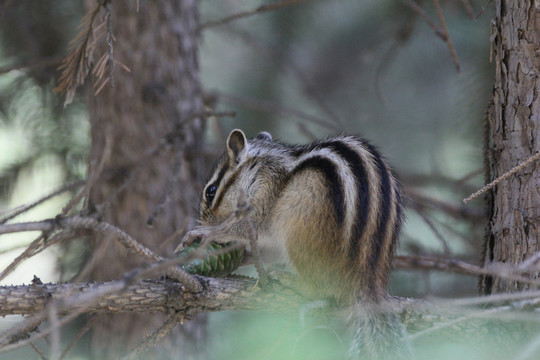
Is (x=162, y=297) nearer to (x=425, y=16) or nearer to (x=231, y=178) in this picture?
(x=231, y=178)

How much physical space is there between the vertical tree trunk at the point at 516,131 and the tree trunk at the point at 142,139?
1.59 meters

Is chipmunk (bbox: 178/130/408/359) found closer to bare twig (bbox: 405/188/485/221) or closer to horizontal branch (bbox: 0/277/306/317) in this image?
horizontal branch (bbox: 0/277/306/317)

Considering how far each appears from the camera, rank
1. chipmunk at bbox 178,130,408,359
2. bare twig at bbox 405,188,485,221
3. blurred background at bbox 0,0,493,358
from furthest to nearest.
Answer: blurred background at bbox 0,0,493,358
bare twig at bbox 405,188,485,221
chipmunk at bbox 178,130,408,359

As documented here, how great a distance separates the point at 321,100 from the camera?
3521 millimetres

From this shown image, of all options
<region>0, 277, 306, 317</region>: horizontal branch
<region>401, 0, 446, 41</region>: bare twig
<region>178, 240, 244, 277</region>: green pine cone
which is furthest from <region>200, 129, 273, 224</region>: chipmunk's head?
<region>401, 0, 446, 41</region>: bare twig

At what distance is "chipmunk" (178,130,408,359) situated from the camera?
7.47 ft

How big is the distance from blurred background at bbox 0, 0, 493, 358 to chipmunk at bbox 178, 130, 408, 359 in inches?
8.7

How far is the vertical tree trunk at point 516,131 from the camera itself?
2.15 metres

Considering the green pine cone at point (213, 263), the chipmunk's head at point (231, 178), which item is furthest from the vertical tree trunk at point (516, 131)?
the chipmunk's head at point (231, 178)

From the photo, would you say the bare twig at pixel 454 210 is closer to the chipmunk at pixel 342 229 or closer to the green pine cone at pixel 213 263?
the chipmunk at pixel 342 229

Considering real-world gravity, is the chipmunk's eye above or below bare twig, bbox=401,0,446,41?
below

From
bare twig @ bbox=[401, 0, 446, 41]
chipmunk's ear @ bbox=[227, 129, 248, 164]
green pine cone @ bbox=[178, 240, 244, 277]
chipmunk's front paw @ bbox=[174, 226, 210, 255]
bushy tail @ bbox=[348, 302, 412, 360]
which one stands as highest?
bare twig @ bbox=[401, 0, 446, 41]

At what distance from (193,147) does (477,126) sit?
5.21 ft

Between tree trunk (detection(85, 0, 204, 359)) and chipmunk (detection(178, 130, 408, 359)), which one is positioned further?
tree trunk (detection(85, 0, 204, 359))
